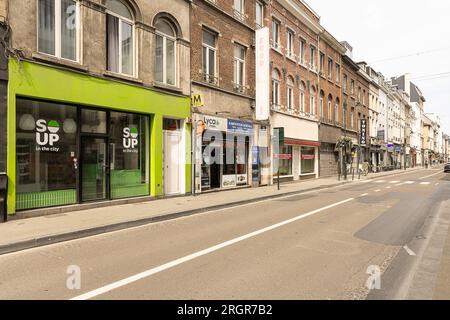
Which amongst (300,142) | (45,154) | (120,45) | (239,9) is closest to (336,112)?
(300,142)

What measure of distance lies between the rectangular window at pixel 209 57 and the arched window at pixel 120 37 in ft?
14.7

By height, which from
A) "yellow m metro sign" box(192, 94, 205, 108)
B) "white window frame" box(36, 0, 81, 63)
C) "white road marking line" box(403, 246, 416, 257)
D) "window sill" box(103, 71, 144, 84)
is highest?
"white window frame" box(36, 0, 81, 63)

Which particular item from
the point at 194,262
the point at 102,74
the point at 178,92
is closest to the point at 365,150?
the point at 178,92

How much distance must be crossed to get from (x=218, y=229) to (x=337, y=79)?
96.9 feet

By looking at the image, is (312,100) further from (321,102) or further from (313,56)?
(313,56)

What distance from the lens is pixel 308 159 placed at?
28.3 m

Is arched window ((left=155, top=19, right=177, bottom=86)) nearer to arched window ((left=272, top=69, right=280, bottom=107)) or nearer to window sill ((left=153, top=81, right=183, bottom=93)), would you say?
window sill ((left=153, top=81, right=183, bottom=93))

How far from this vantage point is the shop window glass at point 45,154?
32.8ft

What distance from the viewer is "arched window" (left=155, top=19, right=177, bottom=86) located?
47.7ft

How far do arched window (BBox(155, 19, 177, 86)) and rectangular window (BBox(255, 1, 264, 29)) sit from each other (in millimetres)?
8160

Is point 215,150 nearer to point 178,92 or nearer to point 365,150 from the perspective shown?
point 178,92

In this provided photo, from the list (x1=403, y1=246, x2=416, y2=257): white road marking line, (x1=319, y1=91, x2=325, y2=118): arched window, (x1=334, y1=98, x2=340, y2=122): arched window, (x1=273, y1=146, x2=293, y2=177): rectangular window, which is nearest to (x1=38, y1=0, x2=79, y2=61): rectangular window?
(x1=403, y1=246, x2=416, y2=257): white road marking line

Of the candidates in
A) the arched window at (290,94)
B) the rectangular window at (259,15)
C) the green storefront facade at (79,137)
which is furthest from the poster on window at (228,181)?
the rectangular window at (259,15)

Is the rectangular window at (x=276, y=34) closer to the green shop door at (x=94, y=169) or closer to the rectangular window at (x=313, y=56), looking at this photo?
the rectangular window at (x=313, y=56)
